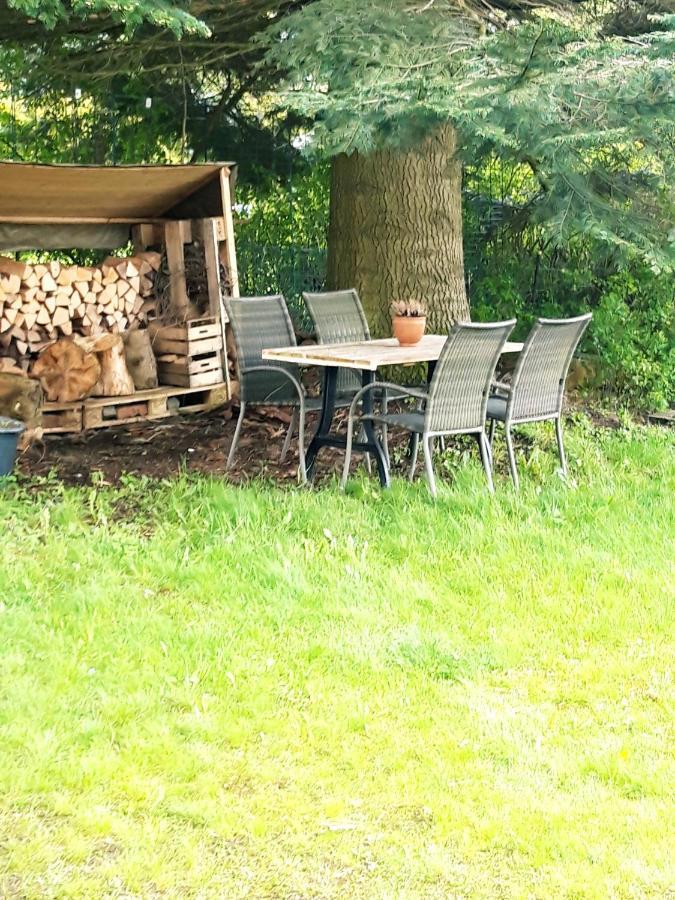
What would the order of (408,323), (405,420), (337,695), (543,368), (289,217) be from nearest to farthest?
(337,695) < (405,420) < (543,368) < (408,323) < (289,217)

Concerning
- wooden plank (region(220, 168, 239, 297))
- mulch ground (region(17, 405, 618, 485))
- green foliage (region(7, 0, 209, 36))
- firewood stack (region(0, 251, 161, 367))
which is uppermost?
green foliage (region(7, 0, 209, 36))

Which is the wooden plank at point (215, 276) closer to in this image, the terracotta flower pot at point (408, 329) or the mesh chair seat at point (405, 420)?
the terracotta flower pot at point (408, 329)

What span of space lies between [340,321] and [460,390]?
1645 millimetres

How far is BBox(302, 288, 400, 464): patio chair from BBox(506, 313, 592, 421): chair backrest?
3.33ft

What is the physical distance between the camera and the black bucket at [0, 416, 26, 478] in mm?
6234

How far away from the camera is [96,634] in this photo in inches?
166

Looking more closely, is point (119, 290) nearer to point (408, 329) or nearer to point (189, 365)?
point (189, 365)

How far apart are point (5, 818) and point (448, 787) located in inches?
48.0

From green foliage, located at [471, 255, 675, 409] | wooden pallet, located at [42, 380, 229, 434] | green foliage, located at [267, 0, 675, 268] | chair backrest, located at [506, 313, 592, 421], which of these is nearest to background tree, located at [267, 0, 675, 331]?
green foliage, located at [267, 0, 675, 268]

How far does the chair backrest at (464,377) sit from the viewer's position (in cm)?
573

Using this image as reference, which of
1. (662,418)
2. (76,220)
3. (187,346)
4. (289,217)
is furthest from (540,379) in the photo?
(289,217)

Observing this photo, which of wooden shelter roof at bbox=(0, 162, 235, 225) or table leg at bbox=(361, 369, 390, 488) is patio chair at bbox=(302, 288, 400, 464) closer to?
table leg at bbox=(361, 369, 390, 488)

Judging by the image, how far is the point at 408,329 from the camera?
6.52 metres

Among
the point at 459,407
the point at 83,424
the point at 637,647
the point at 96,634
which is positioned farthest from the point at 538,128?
the point at 83,424
